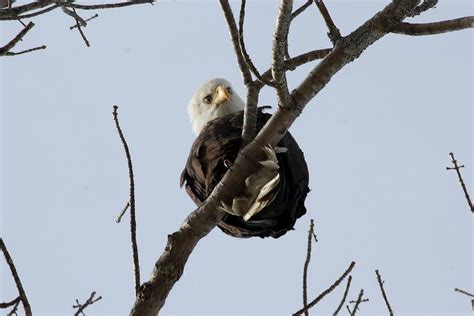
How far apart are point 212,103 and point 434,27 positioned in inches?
96.5

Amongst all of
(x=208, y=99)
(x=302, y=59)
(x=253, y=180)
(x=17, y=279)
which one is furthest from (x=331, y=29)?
(x=208, y=99)

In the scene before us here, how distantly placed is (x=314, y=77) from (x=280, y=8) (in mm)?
424

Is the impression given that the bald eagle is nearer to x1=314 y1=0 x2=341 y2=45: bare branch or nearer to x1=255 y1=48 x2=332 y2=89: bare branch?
x1=255 y1=48 x2=332 y2=89: bare branch

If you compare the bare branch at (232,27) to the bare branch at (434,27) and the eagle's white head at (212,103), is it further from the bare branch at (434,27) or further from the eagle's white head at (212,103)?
the eagle's white head at (212,103)

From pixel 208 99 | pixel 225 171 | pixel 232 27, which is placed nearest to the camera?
Answer: pixel 232 27

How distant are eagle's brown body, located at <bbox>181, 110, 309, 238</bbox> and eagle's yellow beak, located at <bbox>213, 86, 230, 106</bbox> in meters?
1.29

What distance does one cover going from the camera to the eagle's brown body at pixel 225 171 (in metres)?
3.58

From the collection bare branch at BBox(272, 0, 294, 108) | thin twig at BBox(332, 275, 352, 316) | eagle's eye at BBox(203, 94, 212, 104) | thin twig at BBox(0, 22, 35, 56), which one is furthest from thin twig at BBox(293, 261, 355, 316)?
eagle's eye at BBox(203, 94, 212, 104)

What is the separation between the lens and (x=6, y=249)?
9.04ft

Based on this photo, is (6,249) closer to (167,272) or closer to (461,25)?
(167,272)

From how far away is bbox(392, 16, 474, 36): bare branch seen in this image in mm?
2910

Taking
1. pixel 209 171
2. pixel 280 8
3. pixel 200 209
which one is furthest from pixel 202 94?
pixel 280 8

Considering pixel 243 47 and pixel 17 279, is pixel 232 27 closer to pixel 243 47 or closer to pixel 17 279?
pixel 243 47

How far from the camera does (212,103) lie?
17.2 ft
